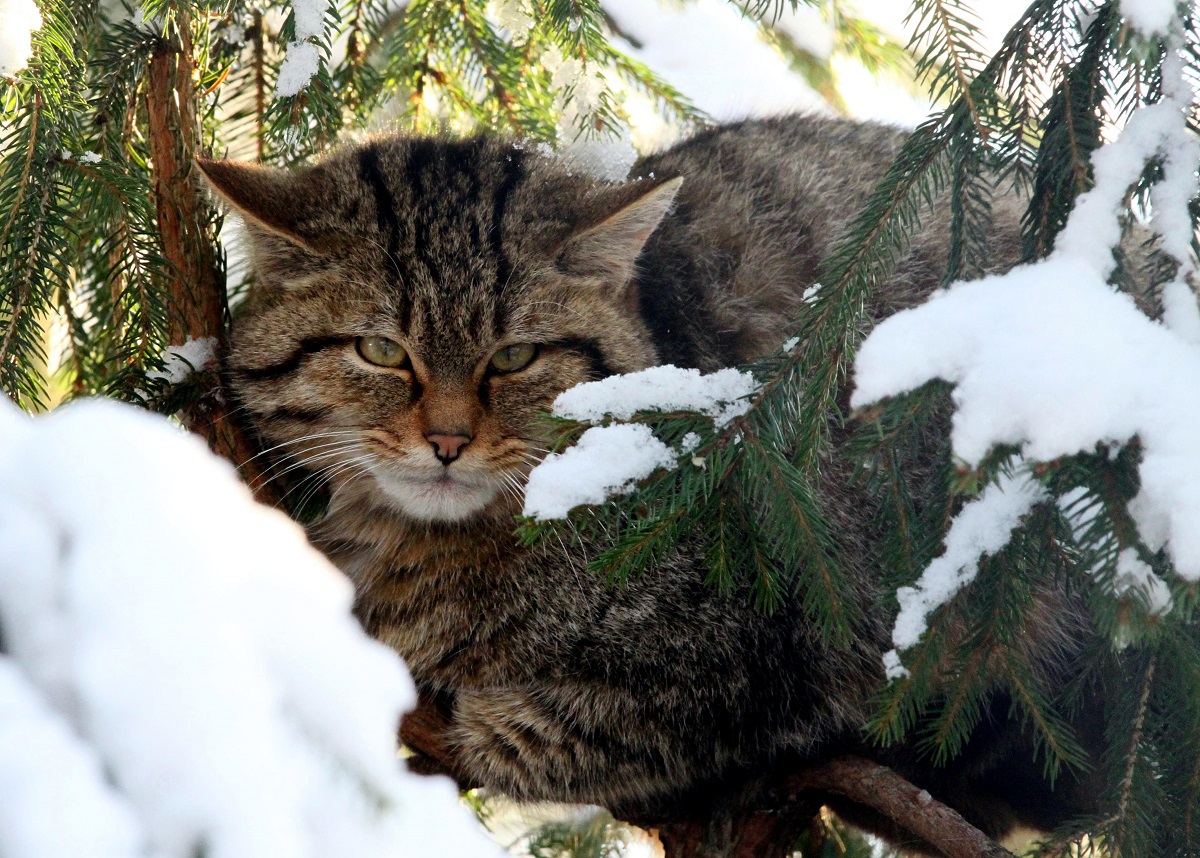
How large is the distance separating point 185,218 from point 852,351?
5.02 ft

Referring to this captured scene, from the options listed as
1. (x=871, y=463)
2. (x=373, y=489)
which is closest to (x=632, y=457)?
(x=871, y=463)

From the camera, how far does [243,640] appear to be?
2.73 feet

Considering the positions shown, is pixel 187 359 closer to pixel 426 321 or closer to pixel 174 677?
pixel 426 321

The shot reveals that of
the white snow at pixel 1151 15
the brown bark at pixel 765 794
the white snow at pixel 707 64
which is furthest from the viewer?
the white snow at pixel 707 64

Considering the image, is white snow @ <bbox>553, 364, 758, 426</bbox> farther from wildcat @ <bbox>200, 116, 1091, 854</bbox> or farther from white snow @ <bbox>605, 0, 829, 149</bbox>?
white snow @ <bbox>605, 0, 829, 149</bbox>

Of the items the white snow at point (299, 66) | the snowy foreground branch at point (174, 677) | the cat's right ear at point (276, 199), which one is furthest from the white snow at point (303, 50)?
the snowy foreground branch at point (174, 677)

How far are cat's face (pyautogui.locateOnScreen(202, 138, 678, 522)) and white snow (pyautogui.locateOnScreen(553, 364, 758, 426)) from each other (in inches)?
26.5

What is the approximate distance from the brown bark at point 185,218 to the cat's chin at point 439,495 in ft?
1.10

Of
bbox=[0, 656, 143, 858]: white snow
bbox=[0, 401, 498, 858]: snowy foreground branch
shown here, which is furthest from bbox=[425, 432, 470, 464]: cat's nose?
bbox=[0, 656, 143, 858]: white snow

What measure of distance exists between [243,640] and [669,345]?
1.89 m

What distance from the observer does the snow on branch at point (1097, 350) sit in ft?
3.96

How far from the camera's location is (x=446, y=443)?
2309mm

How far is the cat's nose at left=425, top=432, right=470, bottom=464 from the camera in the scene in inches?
91.0

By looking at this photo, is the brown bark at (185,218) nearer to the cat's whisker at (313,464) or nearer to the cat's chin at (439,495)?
the cat's whisker at (313,464)
